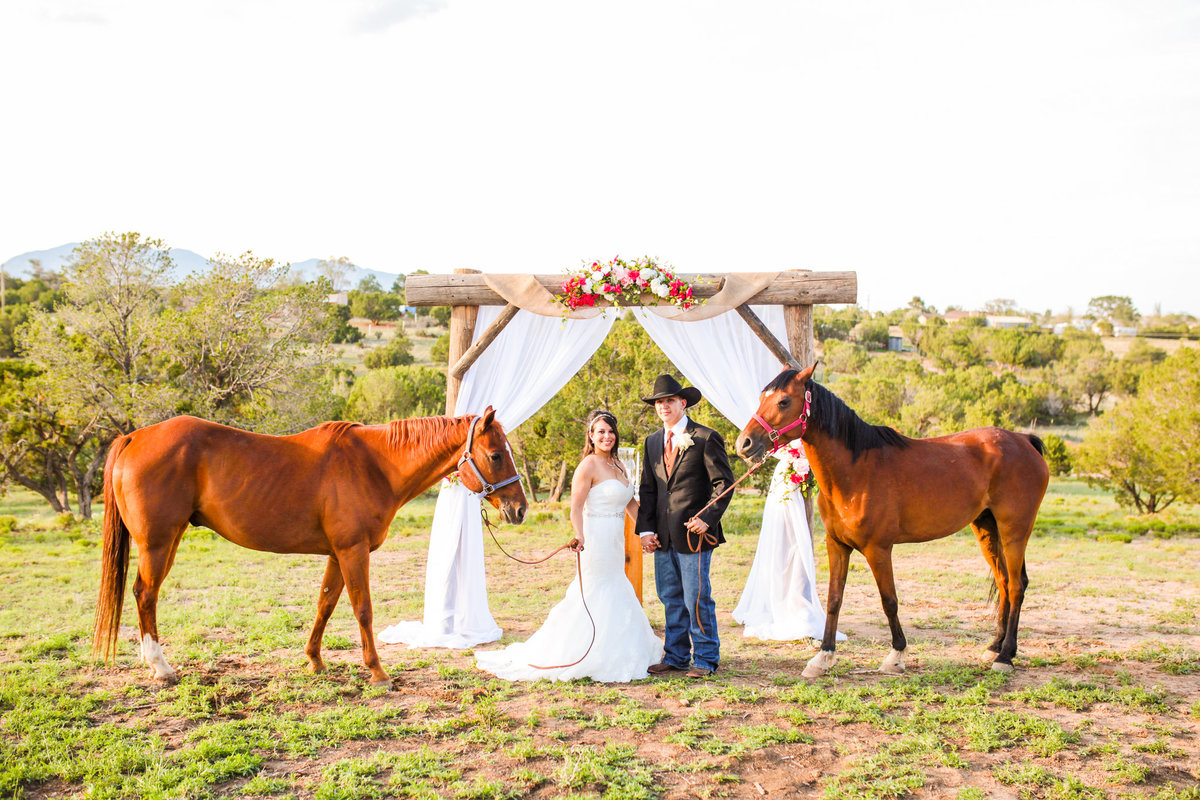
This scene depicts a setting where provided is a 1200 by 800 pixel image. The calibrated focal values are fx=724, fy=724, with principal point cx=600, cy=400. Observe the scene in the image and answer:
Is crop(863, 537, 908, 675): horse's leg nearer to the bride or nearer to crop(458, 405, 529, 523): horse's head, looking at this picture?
the bride

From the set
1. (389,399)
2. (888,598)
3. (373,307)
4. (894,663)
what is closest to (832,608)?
(888,598)

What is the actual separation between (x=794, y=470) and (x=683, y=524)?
1534mm

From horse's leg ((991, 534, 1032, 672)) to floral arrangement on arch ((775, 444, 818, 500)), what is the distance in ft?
4.95

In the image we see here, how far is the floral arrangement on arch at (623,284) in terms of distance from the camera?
6.31 meters

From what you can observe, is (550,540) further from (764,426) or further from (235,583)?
(764,426)

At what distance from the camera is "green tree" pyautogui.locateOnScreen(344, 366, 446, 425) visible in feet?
82.0

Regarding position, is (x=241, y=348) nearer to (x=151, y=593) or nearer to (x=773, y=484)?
(x=151, y=593)

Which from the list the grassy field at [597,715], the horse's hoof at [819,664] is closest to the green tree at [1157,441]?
the grassy field at [597,715]

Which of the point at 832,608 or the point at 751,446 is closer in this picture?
the point at 751,446

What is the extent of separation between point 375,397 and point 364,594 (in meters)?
21.2

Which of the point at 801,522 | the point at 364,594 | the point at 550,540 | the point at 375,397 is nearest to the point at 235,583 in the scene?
the point at 364,594

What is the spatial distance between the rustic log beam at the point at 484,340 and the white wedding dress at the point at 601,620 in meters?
2.17

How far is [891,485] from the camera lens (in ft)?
16.8

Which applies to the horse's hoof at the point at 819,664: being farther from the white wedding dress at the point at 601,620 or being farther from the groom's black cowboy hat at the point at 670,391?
the groom's black cowboy hat at the point at 670,391
